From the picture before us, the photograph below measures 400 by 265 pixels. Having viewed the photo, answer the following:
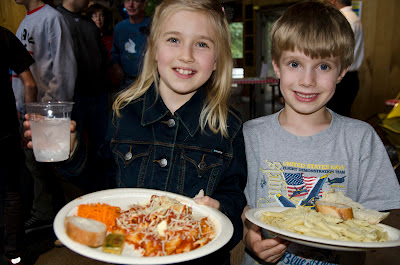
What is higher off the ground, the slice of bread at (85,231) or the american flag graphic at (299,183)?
the slice of bread at (85,231)

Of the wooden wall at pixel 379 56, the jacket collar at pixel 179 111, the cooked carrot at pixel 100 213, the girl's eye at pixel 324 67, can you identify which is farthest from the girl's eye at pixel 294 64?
the wooden wall at pixel 379 56

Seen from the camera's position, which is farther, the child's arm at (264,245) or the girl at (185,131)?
the girl at (185,131)

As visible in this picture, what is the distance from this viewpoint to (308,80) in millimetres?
1493

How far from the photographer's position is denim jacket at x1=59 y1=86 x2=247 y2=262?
60.4 inches

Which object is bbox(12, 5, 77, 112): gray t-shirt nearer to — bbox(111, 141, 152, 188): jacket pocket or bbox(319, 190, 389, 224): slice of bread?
bbox(111, 141, 152, 188): jacket pocket

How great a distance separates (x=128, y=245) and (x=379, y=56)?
25.6ft

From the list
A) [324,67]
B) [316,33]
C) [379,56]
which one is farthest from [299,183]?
[379,56]

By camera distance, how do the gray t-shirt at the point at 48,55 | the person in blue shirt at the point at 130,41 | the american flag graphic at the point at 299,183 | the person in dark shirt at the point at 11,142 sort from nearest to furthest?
the american flag graphic at the point at 299,183 < the person in dark shirt at the point at 11,142 < the gray t-shirt at the point at 48,55 < the person in blue shirt at the point at 130,41

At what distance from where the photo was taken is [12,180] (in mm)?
2416

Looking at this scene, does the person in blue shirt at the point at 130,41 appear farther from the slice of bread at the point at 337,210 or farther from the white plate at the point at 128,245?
the slice of bread at the point at 337,210

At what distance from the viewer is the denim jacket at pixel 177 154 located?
153 cm

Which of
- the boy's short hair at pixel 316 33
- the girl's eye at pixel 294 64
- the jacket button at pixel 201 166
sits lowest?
the jacket button at pixel 201 166

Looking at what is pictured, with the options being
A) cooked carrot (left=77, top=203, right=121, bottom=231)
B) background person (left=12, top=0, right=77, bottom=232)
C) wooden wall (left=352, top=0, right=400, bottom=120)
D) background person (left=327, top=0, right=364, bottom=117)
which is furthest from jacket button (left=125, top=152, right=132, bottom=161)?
wooden wall (left=352, top=0, right=400, bottom=120)

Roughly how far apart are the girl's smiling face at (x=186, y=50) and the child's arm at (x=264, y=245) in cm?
68
